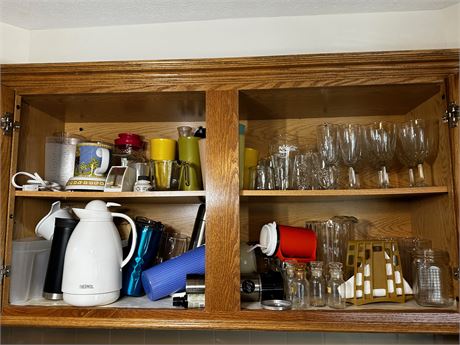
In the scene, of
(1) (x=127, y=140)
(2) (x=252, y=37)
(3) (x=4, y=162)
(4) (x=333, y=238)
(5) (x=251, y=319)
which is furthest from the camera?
(2) (x=252, y=37)

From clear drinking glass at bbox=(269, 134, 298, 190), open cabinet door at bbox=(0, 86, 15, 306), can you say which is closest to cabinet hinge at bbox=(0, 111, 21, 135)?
Result: open cabinet door at bbox=(0, 86, 15, 306)

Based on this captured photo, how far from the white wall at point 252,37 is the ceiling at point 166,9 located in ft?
0.10

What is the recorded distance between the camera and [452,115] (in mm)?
1032

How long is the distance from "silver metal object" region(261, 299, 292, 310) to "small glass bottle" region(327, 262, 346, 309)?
5.3 inches

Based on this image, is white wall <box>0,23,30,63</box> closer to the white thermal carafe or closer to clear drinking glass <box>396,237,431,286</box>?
the white thermal carafe

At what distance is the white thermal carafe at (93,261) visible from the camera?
3.42ft

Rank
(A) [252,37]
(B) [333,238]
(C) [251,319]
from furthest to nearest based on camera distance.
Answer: (A) [252,37] → (B) [333,238] → (C) [251,319]

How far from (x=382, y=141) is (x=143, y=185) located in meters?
0.86

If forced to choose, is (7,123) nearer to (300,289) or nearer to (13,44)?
(13,44)

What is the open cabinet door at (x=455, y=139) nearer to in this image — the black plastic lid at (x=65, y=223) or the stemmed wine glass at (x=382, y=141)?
the stemmed wine glass at (x=382, y=141)

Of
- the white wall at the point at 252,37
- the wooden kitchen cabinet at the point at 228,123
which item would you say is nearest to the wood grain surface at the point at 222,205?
the wooden kitchen cabinet at the point at 228,123

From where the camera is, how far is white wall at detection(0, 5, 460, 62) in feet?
4.64

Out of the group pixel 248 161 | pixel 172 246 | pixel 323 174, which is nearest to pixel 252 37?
pixel 248 161

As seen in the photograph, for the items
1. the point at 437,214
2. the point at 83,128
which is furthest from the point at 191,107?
the point at 437,214
